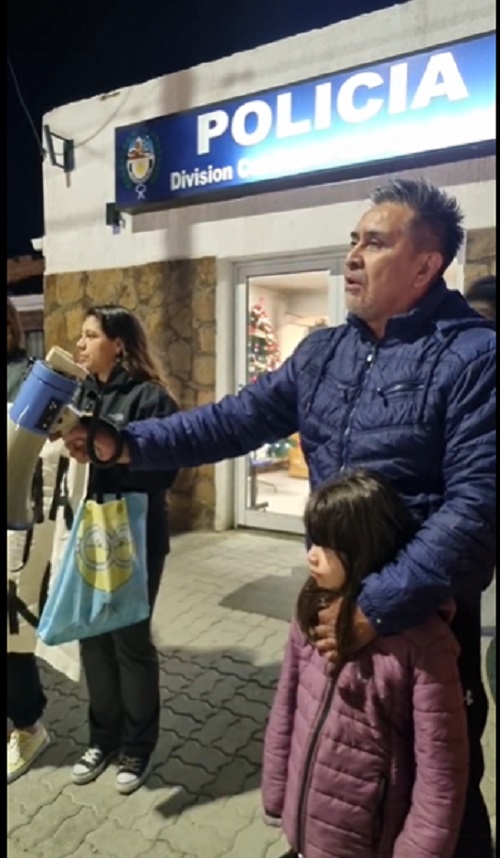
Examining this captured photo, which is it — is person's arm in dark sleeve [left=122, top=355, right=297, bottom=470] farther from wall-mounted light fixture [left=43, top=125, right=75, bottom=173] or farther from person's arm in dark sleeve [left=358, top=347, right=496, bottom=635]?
wall-mounted light fixture [left=43, top=125, right=75, bottom=173]

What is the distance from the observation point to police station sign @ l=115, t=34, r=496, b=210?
3.95 metres

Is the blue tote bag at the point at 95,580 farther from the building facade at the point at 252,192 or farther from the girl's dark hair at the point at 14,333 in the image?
the building facade at the point at 252,192

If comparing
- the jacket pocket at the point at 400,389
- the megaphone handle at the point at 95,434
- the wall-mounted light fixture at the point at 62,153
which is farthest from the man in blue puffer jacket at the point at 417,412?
the wall-mounted light fixture at the point at 62,153

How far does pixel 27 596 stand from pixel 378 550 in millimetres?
1298

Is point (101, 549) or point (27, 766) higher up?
point (101, 549)

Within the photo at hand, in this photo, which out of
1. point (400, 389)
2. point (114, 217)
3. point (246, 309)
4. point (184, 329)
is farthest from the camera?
point (114, 217)

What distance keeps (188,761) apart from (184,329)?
3.65 m

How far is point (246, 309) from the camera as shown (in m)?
5.21

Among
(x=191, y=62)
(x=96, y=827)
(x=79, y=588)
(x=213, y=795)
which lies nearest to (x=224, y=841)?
(x=213, y=795)

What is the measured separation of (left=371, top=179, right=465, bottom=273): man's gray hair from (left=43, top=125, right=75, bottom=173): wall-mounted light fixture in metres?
5.09

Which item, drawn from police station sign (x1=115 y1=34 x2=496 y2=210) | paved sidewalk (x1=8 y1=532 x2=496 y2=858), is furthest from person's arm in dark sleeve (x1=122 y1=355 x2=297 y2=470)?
police station sign (x1=115 y1=34 x2=496 y2=210)

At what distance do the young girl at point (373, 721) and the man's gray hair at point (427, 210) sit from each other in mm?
486

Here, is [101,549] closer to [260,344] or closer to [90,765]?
[90,765]

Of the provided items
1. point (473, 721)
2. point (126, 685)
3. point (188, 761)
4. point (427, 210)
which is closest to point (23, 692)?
point (126, 685)
